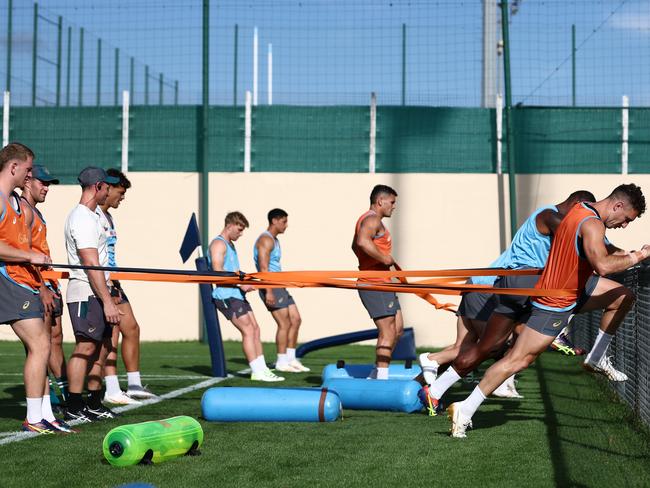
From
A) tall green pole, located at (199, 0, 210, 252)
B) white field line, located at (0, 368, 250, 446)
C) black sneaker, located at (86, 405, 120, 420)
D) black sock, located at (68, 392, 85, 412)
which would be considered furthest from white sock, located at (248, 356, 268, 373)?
tall green pole, located at (199, 0, 210, 252)

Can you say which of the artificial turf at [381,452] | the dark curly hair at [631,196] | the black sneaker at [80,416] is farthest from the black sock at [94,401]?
the dark curly hair at [631,196]

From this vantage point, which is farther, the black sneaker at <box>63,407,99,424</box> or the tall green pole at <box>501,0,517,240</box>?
the tall green pole at <box>501,0,517,240</box>

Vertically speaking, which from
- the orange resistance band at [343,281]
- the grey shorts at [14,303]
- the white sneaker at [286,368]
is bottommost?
the white sneaker at [286,368]

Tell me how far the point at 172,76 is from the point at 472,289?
43.1 feet

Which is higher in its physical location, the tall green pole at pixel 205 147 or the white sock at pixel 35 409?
the tall green pole at pixel 205 147

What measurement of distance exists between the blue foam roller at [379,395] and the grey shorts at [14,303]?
2802mm

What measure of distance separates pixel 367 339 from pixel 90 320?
5180 mm

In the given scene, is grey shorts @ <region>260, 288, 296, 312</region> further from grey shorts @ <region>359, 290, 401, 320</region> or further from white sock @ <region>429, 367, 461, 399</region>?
white sock @ <region>429, 367, 461, 399</region>

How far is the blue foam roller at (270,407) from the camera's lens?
7.98m

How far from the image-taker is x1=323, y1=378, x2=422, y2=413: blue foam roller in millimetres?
8727

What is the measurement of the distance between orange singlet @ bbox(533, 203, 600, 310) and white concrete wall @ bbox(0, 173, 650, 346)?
11454 mm

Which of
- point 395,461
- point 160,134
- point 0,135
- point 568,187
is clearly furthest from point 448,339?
point 395,461

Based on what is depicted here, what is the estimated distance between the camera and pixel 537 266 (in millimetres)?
8609

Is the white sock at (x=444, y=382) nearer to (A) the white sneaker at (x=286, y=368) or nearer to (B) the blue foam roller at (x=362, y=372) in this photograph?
(B) the blue foam roller at (x=362, y=372)
